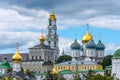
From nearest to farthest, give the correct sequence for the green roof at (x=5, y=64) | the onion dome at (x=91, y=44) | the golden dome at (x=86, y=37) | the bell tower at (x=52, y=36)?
the green roof at (x=5, y=64)
the onion dome at (x=91, y=44)
the golden dome at (x=86, y=37)
the bell tower at (x=52, y=36)

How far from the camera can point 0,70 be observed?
110 m

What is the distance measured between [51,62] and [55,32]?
10.5 meters

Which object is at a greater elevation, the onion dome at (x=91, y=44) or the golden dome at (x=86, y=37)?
the golden dome at (x=86, y=37)

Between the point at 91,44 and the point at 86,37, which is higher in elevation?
the point at 86,37

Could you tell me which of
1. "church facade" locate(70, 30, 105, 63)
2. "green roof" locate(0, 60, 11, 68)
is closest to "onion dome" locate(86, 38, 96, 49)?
"church facade" locate(70, 30, 105, 63)

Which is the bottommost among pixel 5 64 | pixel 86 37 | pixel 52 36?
pixel 5 64

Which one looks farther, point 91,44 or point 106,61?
point 91,44

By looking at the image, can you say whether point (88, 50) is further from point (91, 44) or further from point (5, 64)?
point (5, 64)

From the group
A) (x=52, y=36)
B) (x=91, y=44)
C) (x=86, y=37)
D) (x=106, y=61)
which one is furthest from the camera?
(x=52, y=36)

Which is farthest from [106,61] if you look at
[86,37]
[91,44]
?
[86,37]

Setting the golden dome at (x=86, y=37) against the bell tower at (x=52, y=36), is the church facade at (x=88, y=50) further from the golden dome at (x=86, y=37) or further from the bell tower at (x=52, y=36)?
the bell tower at (x=52, y=36)

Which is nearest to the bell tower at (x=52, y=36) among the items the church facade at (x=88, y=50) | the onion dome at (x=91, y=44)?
the church facade at (x=88, y=50)

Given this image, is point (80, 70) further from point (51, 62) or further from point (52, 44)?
point (52, 44)

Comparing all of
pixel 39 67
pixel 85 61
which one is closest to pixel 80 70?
pixel 85 61
